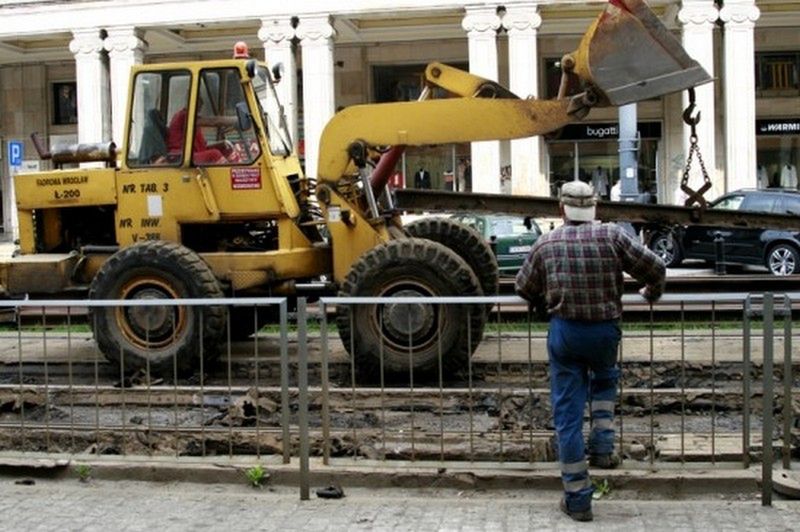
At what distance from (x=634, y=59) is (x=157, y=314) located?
4.37 metres

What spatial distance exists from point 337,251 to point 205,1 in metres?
26.4

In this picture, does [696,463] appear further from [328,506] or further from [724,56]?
[724,56]

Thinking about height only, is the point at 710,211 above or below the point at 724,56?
below

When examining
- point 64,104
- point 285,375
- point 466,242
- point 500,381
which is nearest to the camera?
point 285,375

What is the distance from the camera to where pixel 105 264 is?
30.5 feet

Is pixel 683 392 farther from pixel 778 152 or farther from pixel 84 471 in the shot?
pixel 778 152

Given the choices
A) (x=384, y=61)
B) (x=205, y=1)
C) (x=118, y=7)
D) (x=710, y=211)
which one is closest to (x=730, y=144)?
(x=384, y=61)

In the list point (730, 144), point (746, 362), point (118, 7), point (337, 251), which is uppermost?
point (118, 7)

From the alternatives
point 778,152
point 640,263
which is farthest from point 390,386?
point 778,152

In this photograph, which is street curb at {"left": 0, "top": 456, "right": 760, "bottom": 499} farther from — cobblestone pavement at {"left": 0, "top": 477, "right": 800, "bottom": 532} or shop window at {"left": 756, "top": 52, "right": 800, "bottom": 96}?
shop window at {"left": 756, "top": 52, "right": 800, "bottom": 96}

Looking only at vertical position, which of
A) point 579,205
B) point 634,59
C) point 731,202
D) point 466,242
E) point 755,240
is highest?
point 634,59

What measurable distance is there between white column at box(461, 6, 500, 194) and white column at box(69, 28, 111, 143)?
12.3 metres

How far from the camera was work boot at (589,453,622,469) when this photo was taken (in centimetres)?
593

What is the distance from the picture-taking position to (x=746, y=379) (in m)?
5.79
